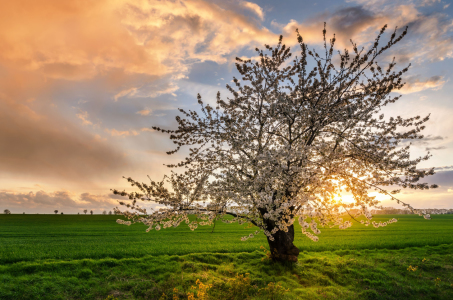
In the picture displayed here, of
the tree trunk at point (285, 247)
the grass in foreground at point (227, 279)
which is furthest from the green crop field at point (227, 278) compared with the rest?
the tree trunk at point (285, 247)

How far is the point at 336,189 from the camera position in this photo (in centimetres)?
1024

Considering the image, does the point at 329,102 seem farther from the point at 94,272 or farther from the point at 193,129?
the point at 94,272

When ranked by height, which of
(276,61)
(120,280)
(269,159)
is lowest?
(120,280)

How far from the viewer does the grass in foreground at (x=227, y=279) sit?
35.0ft

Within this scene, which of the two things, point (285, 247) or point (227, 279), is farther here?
point (285, 247)

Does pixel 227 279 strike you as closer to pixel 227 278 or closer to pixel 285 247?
pixel 227 278

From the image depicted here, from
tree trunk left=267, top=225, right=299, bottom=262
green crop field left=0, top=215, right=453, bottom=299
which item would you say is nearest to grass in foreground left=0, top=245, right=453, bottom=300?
green crop field left=0, top=215, right=453, bottom=299

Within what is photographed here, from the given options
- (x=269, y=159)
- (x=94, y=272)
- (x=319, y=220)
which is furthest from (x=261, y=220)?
(x=94, y=272)

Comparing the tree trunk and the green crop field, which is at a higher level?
the tree trunk

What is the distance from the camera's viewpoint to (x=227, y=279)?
39.7ft

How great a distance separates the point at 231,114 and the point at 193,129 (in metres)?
2.06

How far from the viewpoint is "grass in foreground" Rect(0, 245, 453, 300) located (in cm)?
1068

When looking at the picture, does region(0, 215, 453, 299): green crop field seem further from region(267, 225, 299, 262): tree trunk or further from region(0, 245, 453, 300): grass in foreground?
region(267, 225, 299, 262): tree trunk

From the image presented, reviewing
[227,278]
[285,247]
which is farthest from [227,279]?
[285,247]
